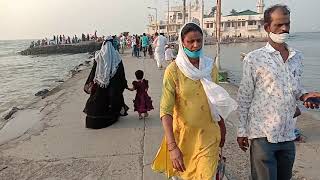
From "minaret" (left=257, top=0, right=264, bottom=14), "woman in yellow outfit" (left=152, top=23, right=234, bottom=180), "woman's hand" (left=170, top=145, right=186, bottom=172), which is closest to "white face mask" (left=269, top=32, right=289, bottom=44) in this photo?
"woman in yellow outfit" (left=152, top=23, right=234, bottom=180)

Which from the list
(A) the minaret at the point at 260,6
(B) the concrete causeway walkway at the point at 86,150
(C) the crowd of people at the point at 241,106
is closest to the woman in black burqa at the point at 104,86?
(B) the concrete causeway walkway at the point at 86,150

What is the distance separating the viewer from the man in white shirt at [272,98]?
316cm

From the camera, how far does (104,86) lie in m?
7.71

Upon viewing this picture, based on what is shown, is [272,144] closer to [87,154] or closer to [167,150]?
[167,150]

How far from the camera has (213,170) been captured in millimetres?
3285

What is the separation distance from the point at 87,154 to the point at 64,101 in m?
5.78

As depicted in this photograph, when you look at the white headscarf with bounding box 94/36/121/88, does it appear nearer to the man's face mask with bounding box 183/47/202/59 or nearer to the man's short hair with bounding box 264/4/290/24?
the man's face mask with bounding box 183/47/202/59

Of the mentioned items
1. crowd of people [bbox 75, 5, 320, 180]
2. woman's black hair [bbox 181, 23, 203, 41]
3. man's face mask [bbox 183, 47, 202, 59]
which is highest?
woman's black hair [bbox 181, 23, 203, 41]

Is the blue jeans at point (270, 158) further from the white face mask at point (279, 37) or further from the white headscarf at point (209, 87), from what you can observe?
the white face mask at point (279, 37)

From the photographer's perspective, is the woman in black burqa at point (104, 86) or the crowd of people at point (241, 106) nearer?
the crowd of people at point (241, 106)

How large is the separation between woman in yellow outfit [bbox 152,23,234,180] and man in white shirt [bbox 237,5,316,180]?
269mm

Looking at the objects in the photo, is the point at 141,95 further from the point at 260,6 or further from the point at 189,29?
the point at 260,6

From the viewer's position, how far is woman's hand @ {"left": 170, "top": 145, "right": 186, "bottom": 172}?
3213 mm

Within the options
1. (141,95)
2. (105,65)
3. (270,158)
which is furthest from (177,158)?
(141,95)
